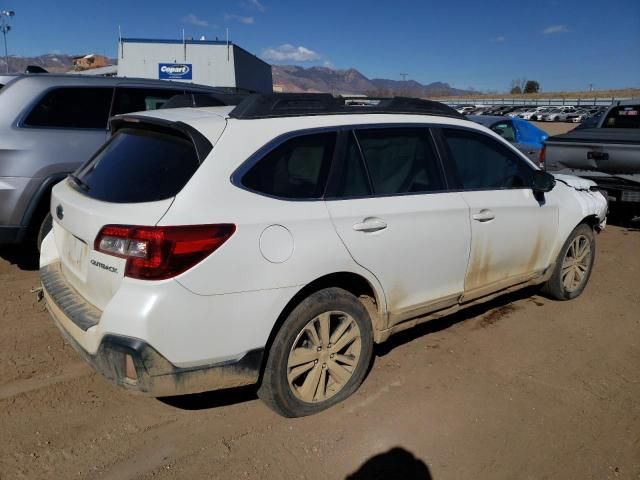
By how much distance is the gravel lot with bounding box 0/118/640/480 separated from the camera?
2.66 meters

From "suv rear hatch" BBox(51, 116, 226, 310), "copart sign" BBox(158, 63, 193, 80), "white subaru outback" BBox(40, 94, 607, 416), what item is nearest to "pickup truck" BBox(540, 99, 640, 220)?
"white subaru outback" BBox(40, 94, 607, 416)

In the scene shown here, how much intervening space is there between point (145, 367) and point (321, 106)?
A: 5.68ft

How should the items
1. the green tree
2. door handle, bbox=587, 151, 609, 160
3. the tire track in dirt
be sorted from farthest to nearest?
the green tree → door handle, bbox=587, 151, 609, 160 → the tire track in dirt

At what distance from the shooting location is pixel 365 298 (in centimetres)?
326

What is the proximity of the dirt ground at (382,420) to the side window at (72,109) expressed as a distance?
5.97ft

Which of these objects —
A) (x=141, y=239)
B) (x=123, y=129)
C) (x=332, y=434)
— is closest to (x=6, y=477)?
(x=141, y=239)

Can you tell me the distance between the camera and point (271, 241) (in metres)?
2.61

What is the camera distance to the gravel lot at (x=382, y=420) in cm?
266

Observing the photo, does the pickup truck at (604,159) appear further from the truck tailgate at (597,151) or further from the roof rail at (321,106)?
the roof rail at (321,106)

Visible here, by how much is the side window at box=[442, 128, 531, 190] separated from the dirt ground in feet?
4.01

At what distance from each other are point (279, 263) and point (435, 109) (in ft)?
5.90

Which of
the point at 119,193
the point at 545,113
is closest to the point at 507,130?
the point at 119,193

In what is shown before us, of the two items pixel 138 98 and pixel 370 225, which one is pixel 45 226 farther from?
pixel 370 225

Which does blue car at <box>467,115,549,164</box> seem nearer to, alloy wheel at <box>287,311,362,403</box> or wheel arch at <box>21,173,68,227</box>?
wheel arch at <box>21,173,68,227</box>
